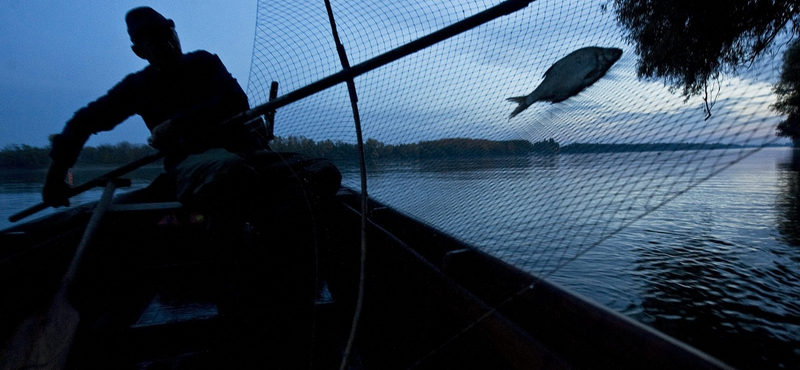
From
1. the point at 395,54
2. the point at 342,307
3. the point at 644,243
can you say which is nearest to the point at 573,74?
the point at 395,54

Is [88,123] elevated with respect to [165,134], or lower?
elevated

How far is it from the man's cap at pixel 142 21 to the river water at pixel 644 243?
1.53 meters

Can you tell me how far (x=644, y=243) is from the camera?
14.1 ft

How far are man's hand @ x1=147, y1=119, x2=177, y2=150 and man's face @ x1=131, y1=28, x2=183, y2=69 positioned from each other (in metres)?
0.44

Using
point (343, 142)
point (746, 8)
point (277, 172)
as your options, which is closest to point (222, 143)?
point (277, 172)

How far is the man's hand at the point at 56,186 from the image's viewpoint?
223 centimetres

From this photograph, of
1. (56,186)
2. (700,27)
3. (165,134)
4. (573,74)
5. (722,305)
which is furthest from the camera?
(700,27)

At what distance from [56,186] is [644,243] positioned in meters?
5.62

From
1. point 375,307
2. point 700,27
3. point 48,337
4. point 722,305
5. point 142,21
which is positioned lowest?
point 722,305

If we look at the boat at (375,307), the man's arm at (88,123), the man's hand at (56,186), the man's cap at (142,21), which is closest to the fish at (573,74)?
the boat at (375,307)

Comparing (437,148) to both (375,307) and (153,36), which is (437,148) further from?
(153,36)

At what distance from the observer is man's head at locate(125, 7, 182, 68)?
1.91 metres

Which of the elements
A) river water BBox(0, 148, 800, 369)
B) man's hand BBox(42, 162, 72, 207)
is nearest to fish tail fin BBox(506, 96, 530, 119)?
river water BBox(0, 148, 800, 369)

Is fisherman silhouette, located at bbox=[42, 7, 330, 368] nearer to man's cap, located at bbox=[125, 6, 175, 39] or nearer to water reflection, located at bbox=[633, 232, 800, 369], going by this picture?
man's cap, located at bbox=[125, 6, 175, 39]
